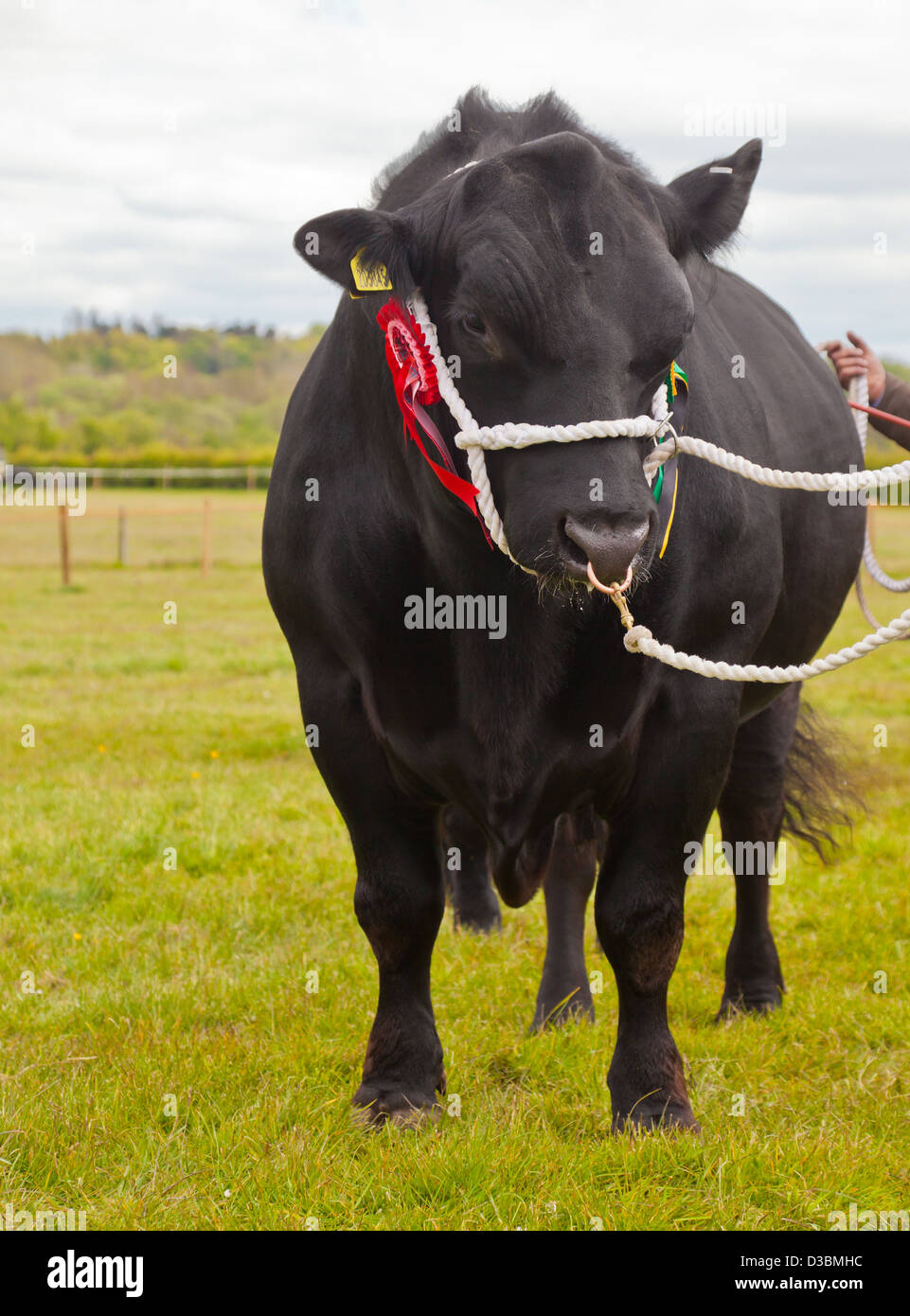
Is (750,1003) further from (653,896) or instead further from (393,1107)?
(393,1107)

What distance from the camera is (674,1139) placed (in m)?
3.08

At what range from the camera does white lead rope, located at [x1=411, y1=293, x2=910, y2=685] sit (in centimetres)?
236

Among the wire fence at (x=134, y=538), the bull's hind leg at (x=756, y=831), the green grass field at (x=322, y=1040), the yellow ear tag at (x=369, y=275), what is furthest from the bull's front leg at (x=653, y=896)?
the wire fence at (x=134, y=538)

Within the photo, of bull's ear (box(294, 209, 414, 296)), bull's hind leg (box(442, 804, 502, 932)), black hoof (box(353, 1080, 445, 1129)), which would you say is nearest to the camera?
bull's ear (box(294, 209, 414, 296))

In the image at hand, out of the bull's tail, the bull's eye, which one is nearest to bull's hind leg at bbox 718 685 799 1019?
the bull's tail

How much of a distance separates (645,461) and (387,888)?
4.47 feet

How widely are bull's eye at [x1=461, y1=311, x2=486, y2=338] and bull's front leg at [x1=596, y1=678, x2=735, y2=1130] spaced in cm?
108

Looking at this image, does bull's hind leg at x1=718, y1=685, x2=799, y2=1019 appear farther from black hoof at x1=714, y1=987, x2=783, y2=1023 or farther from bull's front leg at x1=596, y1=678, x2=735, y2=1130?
bull's front leg at x1=596, y1=678, x2=735, y2=1130

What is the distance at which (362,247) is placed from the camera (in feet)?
8.51

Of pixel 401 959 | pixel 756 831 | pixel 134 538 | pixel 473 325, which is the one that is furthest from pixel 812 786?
pixel 134 538

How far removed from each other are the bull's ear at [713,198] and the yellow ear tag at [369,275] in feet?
2.09

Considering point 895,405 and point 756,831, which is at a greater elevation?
point 895,405

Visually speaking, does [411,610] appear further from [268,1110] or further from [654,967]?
[268,1110]

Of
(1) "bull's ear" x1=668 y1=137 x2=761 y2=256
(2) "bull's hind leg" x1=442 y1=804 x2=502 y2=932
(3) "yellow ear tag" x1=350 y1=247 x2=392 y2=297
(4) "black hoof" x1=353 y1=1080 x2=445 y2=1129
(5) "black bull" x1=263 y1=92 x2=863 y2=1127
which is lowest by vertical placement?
(4) "black hoof" x1=353 y1=1080 x2=445 y2=1129
